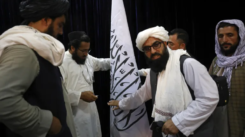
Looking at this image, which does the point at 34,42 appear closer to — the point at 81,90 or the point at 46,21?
the point at 46,21

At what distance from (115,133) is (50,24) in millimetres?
1409

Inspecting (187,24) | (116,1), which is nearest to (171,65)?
(116,1)

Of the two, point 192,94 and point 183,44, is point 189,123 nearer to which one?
point 192,94

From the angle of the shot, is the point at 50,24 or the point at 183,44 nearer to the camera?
the point at 50,24

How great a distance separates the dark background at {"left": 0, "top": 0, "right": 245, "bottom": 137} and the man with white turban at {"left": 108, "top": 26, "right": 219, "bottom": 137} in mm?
1398

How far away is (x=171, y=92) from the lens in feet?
4.87

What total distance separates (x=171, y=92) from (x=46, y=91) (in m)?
0.85

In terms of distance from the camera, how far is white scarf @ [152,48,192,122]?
1.46 meters

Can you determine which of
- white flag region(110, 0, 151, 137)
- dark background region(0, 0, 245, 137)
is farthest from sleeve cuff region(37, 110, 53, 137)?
dark background region(0, 0, 245, 137)

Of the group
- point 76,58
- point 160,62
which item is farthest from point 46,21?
point 76,58

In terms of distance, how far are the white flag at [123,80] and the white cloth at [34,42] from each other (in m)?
1.17

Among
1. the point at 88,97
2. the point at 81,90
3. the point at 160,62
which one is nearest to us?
the point at 160,62

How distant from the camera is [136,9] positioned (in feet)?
10.3

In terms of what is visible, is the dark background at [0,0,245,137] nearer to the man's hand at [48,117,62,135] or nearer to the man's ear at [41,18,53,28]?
the man's ear at [41,18,53,28]
